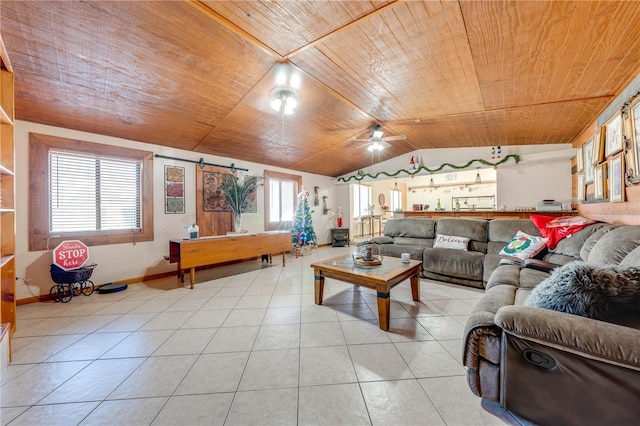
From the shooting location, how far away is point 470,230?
3.62 m

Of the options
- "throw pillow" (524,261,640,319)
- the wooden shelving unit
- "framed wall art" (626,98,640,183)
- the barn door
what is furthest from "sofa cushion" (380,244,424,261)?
the wooden shelving unit

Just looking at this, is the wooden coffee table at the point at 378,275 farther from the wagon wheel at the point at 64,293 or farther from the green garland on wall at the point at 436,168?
the green garland on wall at the point at 436,168

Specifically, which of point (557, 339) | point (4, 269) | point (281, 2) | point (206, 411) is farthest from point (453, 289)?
point (4, 269)

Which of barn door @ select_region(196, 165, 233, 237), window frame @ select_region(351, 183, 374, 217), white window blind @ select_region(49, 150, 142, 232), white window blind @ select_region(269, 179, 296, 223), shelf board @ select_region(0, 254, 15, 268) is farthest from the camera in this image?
window frame @ select_region(351, 183, 374, 217)

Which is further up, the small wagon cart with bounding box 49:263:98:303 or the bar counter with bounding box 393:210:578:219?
the bar counter with bounding box 393:210:578:219

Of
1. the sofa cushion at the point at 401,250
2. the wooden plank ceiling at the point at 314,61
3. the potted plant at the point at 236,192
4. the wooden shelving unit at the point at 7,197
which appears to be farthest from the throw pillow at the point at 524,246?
the wooden shelving unit at the point at 7,197

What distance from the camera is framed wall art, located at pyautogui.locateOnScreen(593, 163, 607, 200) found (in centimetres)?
267

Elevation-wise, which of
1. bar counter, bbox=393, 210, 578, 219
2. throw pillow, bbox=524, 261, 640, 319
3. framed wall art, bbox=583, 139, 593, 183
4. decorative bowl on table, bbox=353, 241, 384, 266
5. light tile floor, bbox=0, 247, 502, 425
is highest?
framed wall art, bbox=583, 139, 593, 183

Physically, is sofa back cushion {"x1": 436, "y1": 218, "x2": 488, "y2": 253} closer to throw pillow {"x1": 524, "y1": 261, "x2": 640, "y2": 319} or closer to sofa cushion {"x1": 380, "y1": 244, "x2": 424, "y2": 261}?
sofa cushion {"x1": 380, "y1": 244, "x2": 424, "y2": 261}

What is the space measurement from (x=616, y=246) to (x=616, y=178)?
1122mm

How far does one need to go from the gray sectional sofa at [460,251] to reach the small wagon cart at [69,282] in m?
4.13

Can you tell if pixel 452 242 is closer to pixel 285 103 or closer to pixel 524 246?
pixel 524 246

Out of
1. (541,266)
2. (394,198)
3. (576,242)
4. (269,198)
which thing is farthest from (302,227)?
(394,198)

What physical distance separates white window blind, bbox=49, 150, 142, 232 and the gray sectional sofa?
13.3 ft
